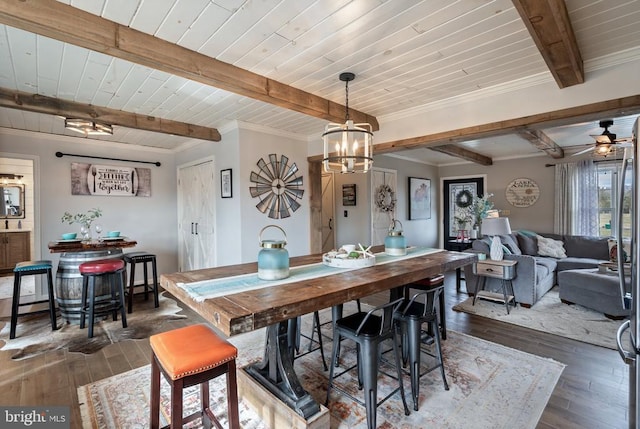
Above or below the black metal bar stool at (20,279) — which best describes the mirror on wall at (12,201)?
above

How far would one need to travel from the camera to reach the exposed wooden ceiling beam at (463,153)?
17.0 feet

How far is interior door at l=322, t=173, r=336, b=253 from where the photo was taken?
21.7 ft

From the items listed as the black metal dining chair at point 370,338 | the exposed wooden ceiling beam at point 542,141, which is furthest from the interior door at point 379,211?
the black metal dining chair at point 370,338

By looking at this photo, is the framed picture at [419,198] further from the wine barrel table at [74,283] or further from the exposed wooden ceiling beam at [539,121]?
the wine barrel table at [74,283]

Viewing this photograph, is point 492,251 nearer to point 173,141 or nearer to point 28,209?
Answer: point 173,141

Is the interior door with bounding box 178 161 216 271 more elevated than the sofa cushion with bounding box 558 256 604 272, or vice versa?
the interior door with bounding box 178 161 216 271

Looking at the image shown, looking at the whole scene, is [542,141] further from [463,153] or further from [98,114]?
[98,114]

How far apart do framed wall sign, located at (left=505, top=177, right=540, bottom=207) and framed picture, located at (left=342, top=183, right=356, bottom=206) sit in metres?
3.54

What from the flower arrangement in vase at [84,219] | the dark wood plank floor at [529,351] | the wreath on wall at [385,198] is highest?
the wreath on wall at [385,198]

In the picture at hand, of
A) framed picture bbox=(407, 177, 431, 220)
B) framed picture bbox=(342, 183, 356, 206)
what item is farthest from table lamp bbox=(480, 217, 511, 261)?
framed picture bbox=(407, 177, 431, 220)

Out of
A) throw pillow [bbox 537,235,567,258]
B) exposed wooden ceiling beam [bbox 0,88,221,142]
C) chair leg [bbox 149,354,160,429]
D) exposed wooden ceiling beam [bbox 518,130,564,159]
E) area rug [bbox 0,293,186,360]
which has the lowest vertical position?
area rug [bbox 0,293,186,360]

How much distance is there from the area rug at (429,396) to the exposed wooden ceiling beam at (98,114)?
2664 mm

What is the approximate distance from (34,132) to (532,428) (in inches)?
248

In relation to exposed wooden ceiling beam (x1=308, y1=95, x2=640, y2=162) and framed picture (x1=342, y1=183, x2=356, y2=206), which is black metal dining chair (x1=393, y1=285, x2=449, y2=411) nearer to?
exposed wooden ceiling beam (x1=308, y1=95, x2=640, y2=162)
